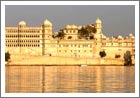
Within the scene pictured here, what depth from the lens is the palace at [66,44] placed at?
17688mm

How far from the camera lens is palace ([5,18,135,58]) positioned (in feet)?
58.0

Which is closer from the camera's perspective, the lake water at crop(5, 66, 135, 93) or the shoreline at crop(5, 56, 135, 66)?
the lake water at crop(5, 66, 135, 93)

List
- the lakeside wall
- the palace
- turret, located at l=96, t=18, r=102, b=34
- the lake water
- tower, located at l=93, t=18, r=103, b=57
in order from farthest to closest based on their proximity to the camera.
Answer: tower, located at l=93, t=18, r=103, b=57
the palace
the lakeside wall
turret, located at l=96, t=18, r=102, b=34
the lake water

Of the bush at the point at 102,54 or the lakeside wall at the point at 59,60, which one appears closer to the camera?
the lakeside wall at the point at 59,60

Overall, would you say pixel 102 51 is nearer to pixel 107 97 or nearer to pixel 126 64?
pixel 126 64

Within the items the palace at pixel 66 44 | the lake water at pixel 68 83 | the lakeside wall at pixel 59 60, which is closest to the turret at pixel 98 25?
the palace at pixel 66 44

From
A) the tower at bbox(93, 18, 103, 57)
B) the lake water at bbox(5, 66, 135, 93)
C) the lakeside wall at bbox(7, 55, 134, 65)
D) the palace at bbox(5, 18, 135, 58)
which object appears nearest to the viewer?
the lake water at bbox(5, 66, 135, 93)

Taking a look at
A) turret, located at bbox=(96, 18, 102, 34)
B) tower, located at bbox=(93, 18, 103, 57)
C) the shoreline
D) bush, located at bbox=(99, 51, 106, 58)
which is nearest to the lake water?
turret, located at bbox=(96, 18, 102, 34)

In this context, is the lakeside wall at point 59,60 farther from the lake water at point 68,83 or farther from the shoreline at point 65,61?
the lake water at point 68,83

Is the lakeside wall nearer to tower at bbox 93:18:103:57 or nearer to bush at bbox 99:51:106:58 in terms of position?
bush at bbox 99:51:106:58

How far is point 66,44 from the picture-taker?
61.3 ft

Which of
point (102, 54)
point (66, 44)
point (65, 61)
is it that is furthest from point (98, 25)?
point (66, 44)

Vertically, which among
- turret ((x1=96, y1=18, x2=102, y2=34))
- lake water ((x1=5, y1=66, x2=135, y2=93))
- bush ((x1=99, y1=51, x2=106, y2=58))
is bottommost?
lake water ((x1=5, y1=66, x2=135, y2=93))

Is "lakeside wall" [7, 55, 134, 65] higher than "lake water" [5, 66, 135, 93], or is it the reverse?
"lakeside wall" [7, 55, 134, 65]
